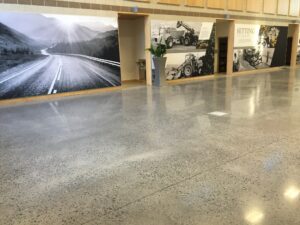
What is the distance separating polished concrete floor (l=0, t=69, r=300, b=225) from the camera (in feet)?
6.29

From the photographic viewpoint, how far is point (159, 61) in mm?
8648

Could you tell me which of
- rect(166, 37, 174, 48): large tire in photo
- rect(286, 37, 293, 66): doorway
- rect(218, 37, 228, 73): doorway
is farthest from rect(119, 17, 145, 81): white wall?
rect(286, 37, 293, 66): doorway

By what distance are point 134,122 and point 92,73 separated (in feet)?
12.8

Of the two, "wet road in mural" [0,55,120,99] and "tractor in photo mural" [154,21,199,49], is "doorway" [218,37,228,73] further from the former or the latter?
"wet road in mural" [0,55,120,99]

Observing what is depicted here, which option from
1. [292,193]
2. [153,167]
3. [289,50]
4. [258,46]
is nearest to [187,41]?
[258,46]

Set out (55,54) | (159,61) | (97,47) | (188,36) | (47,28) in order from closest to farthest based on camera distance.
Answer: (47,28), (55,54), (97,47), (159,61), (188,36)

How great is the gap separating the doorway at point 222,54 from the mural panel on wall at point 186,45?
1.75 meters

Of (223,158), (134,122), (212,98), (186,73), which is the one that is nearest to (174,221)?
(223,158)

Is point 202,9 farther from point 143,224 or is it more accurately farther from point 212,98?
point 143,224

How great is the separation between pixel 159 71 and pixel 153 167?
641 cm

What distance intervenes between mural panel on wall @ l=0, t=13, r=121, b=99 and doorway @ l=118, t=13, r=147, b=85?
2181mm

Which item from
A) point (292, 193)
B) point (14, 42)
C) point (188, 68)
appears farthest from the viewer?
point (188, 68)

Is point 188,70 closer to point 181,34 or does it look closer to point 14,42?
point 181,34

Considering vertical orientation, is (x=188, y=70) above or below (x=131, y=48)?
below
